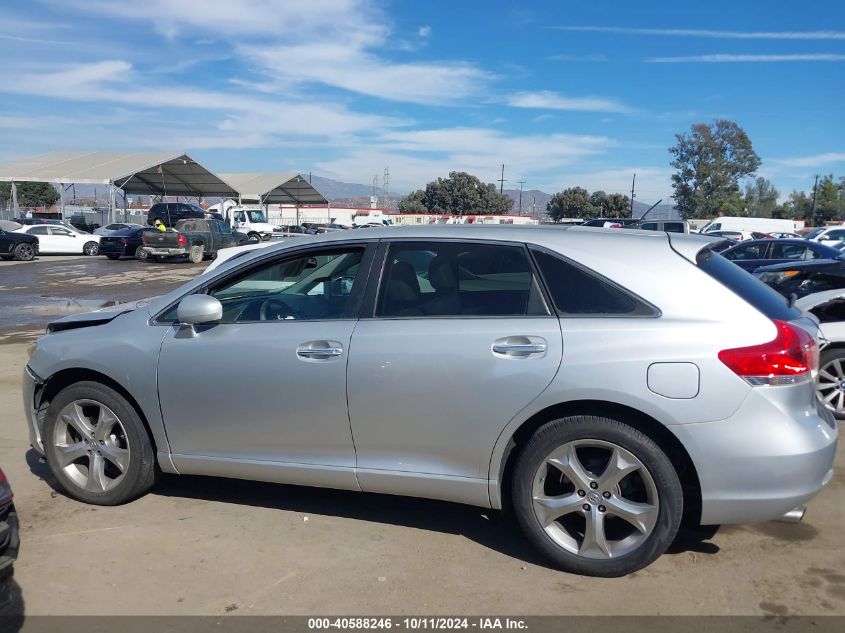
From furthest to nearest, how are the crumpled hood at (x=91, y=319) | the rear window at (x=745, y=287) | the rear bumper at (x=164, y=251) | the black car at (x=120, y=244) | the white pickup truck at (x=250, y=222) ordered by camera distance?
the white pickup truck at (x=250, y=222) → the black car at (x=120, y=244) → the rear bumper at (x=164, y=251) → the crumpled hood at (x=91, y=319) → the rear window at (x=745, y=287)

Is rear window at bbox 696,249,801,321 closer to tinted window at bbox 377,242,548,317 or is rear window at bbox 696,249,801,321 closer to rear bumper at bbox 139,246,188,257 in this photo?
tinted window at bbox 377,242,548,317

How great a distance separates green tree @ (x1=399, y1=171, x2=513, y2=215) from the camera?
78.1m

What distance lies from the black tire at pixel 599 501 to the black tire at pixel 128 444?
2226 millimetres

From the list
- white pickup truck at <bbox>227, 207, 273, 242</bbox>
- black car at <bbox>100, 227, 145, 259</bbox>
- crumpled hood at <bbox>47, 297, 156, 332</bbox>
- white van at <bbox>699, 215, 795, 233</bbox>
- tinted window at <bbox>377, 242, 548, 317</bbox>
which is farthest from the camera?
white van at <bbox>699, 215, 795, 233</bbox>

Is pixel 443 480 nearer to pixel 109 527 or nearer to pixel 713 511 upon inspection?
pixel 713 511

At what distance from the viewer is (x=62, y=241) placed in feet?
102

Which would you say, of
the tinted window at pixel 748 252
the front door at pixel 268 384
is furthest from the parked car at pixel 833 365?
the tinted window at pixel 748 252

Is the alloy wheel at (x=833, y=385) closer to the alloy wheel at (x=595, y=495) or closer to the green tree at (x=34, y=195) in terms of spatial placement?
the alloy wheel at (x=595, y=495)

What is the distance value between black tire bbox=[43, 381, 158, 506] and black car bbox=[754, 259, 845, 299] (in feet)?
19.6

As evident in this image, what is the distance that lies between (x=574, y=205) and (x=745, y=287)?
72.6 metres

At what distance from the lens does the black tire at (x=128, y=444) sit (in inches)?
167

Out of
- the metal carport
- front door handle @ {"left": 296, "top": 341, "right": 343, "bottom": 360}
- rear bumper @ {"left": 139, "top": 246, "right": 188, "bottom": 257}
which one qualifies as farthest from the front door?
the metal carport

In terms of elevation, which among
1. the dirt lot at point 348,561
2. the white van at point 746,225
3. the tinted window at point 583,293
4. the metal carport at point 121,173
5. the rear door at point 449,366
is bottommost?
the dirt lot at point 348,561

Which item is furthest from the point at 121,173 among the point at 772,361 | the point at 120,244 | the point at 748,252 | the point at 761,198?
the point at 761,198
